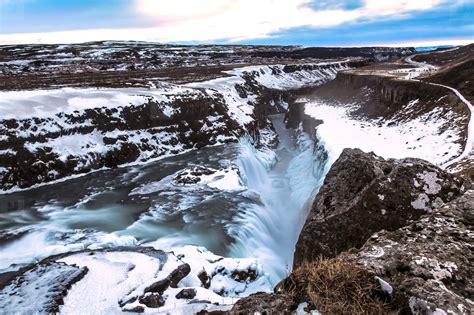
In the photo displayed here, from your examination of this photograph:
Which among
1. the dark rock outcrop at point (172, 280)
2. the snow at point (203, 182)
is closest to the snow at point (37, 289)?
the dark rock outcrop at point (172, 280)

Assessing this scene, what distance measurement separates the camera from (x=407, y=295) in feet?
13.5

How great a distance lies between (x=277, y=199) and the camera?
26344mm

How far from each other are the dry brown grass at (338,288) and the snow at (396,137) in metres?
18.4

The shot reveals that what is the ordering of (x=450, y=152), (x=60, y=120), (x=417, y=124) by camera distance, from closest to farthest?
(x=450, y=152)
(x=60, y=120)
(x=417, y=124)

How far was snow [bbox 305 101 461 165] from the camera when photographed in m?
24.0

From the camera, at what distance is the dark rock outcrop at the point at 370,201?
24.8 feet

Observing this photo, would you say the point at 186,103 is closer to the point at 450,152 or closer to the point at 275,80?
the point at 450,152

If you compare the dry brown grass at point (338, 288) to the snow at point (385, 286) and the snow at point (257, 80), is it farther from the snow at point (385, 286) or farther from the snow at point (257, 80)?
the snow at point (257, 80)

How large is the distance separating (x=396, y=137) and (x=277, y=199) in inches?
480

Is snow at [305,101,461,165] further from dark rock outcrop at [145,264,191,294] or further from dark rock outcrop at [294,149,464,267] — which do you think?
dark rock outcrop at [145,264,191,294]

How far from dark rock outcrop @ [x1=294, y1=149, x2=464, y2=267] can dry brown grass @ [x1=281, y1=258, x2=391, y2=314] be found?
2478mm

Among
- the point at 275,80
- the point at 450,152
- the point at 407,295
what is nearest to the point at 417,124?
the point at 450,152

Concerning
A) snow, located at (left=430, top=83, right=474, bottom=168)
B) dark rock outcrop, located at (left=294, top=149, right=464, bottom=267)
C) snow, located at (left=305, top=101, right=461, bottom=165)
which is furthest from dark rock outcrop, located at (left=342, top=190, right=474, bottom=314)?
snow, located at (left=305, top=101, right=461, bottom=165)

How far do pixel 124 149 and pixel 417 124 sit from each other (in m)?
22.7
